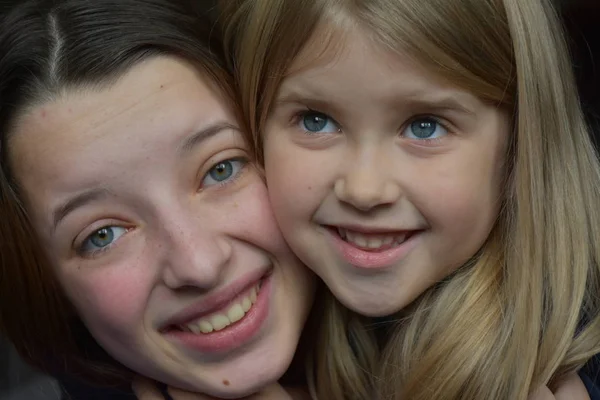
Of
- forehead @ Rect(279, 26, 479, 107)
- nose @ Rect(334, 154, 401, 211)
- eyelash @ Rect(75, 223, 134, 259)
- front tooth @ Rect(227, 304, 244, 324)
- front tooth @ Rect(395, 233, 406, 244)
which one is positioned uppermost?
forehead @ Rect(279, 26, 479, 107)

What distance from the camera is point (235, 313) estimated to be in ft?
4.22

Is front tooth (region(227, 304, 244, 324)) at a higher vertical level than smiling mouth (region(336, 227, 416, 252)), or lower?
lower

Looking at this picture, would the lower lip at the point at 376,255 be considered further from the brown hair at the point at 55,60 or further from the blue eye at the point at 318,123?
the brown hair at the point at 55,60

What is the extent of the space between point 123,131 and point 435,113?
412 millimetres

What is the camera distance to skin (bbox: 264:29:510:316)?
1.13 meters

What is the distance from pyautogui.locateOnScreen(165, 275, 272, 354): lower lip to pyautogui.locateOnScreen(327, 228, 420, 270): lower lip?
6.3 inches

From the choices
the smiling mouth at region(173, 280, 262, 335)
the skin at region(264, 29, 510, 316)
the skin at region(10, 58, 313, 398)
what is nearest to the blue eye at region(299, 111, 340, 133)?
the skin at region(264, 29, 510, 316)

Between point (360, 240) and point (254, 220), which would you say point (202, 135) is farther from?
point (360, 240)

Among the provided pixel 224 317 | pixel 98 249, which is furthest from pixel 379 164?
pixel 98 249

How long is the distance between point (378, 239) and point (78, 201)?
0.41 m

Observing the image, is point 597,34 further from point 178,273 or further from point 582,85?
point 178,273

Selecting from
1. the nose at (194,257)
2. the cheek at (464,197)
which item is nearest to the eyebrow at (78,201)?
the nose at (194,257)

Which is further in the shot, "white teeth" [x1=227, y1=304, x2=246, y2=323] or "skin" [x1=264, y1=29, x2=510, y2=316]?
"white teeth" [x1=227, y1=304, x2=246, y2=323]

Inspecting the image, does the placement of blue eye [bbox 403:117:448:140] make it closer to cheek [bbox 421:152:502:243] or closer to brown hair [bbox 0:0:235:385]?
cheek [bbox 421:152:502:243]
